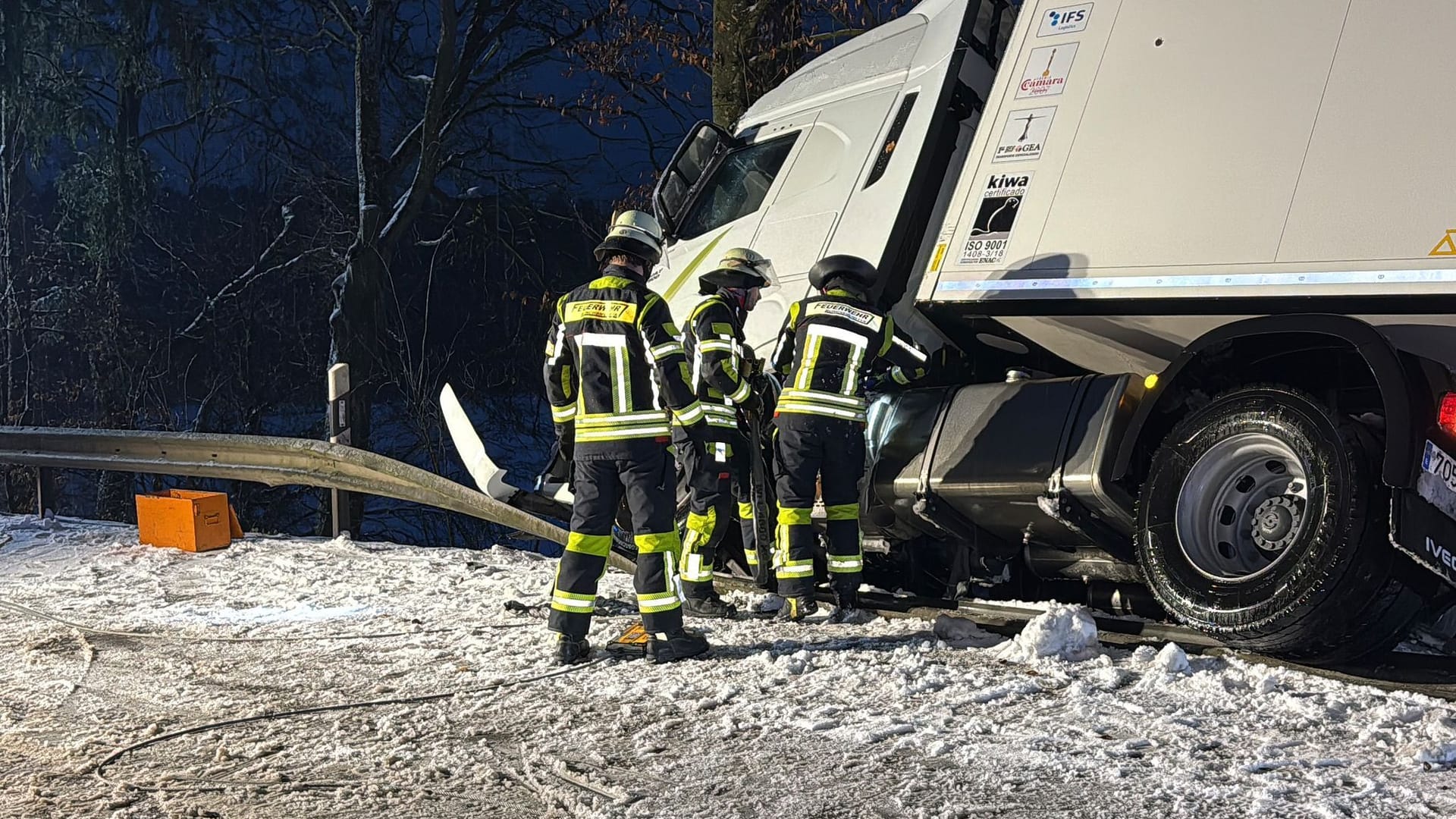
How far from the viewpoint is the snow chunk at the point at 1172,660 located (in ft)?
15.4

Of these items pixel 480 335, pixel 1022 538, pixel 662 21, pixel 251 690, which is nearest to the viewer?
pixel 251 690

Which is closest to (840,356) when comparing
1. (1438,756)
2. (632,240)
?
(632,240)

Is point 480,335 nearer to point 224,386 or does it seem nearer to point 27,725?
point 224,386

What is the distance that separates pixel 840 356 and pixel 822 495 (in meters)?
0.73

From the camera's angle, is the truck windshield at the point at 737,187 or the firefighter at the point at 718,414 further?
the truck windshield at the point at 737,187

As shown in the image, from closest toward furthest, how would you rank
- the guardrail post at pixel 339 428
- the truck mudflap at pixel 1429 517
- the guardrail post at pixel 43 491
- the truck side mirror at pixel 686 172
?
the truck mudflap at pixel 1429 517 < the truck side mirror at pixel 686 172 < the guardrail post at pixel 339 428 < the guardrail post at pixel 43 491

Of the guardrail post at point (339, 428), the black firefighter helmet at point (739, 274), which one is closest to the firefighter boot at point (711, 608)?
the black firefighter helmet at point (739, 274)

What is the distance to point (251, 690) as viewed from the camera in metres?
5.03

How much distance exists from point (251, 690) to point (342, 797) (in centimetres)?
157

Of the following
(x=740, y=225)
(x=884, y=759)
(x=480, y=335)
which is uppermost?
(x=740, y=225)

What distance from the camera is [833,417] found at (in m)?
6.32

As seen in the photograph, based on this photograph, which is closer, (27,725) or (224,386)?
(27,725)

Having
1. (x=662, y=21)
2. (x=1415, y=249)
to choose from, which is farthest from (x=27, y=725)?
(x=662, y=21)

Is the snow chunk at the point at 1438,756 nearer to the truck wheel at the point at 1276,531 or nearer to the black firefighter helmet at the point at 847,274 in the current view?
the truck wheel at the point at 1276,531
